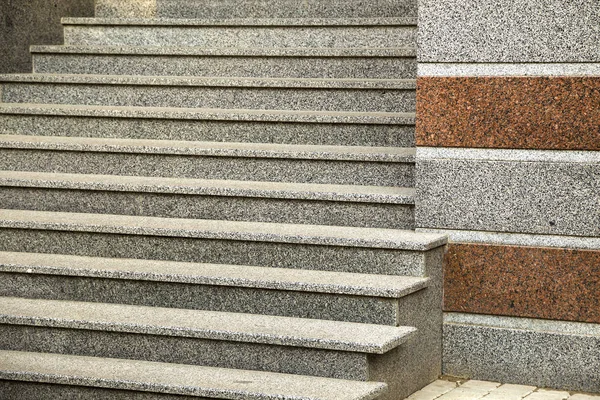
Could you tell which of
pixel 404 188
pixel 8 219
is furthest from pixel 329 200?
pixel 8 219

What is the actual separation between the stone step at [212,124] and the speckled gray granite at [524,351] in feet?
3.67

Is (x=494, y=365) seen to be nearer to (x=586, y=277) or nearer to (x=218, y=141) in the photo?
(x=586, y=277)

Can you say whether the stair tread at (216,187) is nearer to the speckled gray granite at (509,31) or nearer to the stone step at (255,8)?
the speckled gray granite at (509,31)

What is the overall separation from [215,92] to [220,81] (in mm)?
74

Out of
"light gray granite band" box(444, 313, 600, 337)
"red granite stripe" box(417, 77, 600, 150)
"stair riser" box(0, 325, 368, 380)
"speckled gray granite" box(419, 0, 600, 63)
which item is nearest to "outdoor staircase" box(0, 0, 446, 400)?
"stair riser" box(0, 325, 368, 380)

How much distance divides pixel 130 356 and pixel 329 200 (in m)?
1.30

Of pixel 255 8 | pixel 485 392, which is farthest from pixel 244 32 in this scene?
pixel 485 392

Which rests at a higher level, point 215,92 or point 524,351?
point 215,92

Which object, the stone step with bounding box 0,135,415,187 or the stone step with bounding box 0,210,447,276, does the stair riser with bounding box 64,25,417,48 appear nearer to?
the stone step with bounding box 0,135,415,187

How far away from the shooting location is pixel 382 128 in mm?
6152

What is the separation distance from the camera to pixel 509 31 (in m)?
5.41

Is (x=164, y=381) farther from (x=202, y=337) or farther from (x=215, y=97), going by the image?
(x=215, y=97)

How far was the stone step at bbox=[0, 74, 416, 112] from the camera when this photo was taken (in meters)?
6.41

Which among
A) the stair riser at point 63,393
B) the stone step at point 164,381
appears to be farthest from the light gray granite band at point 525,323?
the stair riser at point 63,393
